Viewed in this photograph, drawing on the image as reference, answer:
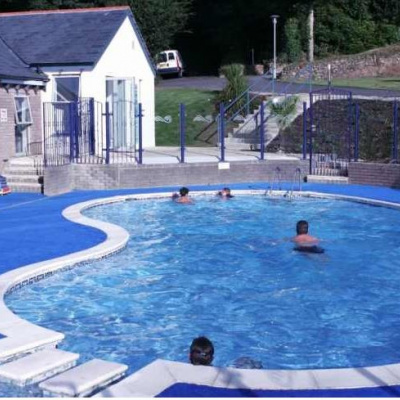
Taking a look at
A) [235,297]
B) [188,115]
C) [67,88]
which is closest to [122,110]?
[67,88]

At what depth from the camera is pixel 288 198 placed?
19547 millimetres

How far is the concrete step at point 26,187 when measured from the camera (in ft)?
63.9

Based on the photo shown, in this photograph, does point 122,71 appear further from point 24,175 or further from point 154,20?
point 154,20

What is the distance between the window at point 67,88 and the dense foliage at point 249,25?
77.4 ft

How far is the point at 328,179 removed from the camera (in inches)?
851

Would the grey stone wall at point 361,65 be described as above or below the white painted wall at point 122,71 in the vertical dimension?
above

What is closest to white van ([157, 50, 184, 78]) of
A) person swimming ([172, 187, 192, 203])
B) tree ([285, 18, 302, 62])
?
tree ([285, 18, 302, 62])

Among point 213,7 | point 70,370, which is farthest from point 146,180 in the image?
point 213,7

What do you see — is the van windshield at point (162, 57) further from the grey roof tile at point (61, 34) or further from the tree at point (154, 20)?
the grey roof tile at point (61, 34)

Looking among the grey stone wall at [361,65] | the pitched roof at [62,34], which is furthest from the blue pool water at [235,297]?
the grey stone wall at [361,65]

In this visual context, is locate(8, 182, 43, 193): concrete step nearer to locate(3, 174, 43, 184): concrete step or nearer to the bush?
locate(3, 174, 43, 184): concrete step

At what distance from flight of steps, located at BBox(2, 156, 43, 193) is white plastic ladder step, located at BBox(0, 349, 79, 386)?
12989 mm

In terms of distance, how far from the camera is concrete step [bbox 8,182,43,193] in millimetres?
19484

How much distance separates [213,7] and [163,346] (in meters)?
50.9
